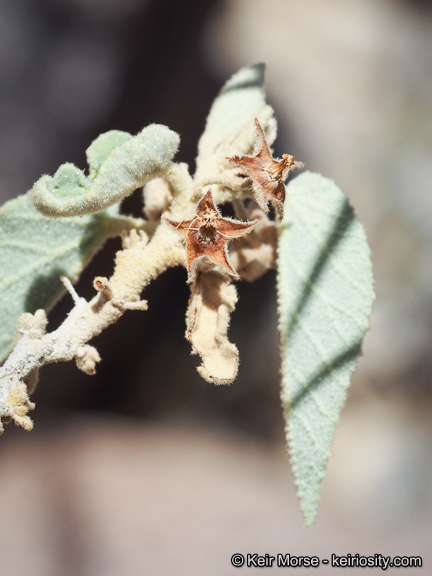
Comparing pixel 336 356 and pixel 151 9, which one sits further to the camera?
pixel 151 9

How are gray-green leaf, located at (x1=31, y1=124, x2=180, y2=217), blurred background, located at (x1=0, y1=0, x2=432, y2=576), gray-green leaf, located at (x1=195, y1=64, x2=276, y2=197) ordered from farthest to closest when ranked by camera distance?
blurred background, located at (x1=0, y1=0, x2=432, y2=576), gray-green leaf, located at (x1=195, y1=64, x2=276, y2=197), gray-green leaf, located at (x1=31, y1=124, x2=180, y2=217)

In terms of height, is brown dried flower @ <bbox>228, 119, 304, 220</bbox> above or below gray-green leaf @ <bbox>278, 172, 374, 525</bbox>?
above

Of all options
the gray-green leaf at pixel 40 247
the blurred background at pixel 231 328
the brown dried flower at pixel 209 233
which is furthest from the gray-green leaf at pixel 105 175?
the blurred background at pixel 231 328

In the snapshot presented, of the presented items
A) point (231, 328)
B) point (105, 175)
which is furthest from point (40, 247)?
point (231, 328)

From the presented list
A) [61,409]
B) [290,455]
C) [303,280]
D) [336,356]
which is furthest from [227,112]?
[61,409]

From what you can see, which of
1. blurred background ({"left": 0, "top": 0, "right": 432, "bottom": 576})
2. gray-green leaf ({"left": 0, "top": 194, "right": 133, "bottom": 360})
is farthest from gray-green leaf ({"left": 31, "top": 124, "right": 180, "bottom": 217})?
blurred background ({"left": 0, "top": 0, "right": 432, "bottom": 576})

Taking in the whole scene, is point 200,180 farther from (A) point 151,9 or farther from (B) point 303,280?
(A) point 151,9

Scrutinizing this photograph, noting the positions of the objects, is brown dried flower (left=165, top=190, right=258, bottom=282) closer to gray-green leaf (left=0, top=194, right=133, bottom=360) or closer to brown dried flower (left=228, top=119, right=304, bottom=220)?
brown dried flower (left=228, top=119, right=304, bottom=220)
